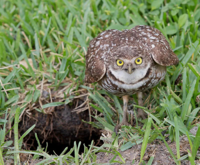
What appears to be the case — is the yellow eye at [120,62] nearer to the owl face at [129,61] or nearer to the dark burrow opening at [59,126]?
the owl face at [129,61]

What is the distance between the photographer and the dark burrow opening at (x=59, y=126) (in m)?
3.41

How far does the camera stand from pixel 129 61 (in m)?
2.57

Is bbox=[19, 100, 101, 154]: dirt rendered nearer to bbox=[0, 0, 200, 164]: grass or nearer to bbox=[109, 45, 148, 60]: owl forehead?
bbox=[0, 0, 200, 164]: grass

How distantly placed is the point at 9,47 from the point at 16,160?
1758mm

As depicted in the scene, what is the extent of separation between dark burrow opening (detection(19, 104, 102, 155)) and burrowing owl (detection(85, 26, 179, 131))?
62 cm

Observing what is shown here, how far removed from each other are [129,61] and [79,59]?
1.17 metres

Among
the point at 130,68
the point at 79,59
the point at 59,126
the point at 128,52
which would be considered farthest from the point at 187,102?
the point at 59,126

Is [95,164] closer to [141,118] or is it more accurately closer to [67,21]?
[141,118]

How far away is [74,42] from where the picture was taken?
12.7ft

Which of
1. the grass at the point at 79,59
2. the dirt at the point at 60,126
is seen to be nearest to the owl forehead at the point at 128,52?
the grass at the point at 79,59

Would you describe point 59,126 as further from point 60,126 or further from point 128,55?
point 128,55

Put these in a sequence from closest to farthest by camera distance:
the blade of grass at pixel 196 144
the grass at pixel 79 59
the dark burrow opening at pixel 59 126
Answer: the blade of grass at pixel 196 144
the grass at pixel 79 59
the dark burrow opening at pixel 59 126

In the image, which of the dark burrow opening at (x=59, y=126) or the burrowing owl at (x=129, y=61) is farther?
the dark burrow opening at (x=59, y=126)

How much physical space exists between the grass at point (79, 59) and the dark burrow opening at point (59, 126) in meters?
0.14
